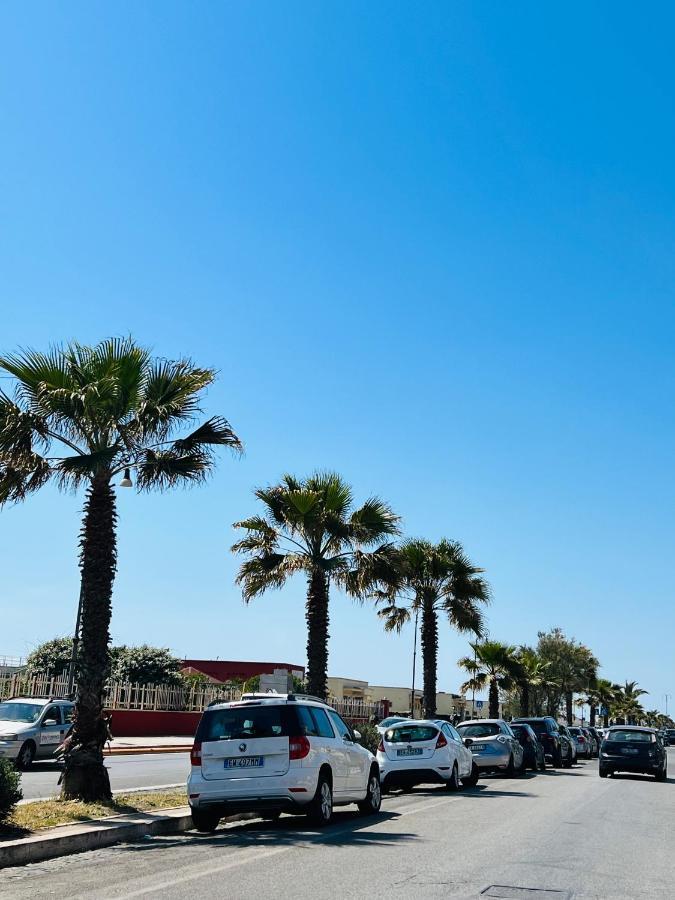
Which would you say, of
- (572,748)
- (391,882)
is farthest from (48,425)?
(572,748)

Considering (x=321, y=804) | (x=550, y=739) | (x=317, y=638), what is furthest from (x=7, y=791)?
(x=550, y=739)

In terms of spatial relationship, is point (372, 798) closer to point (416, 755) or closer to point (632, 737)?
point (416, 755)

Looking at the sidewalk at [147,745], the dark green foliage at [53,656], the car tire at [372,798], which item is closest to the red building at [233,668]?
the dark green foliage at [53,656]

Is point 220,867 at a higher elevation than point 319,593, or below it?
below

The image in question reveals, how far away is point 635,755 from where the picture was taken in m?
29.2

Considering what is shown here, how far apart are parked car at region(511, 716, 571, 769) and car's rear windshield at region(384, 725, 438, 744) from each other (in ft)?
48.7

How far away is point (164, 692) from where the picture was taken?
42625mm

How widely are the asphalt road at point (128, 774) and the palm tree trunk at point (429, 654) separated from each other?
29.8 feet

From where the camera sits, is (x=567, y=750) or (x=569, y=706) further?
(x=569, y=706)

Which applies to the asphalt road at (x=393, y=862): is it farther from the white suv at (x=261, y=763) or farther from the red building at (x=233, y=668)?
the red building at (x=233, y=668)

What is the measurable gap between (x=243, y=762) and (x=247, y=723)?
19.5 inches

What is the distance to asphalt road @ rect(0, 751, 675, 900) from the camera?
843 cm

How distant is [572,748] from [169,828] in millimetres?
28204

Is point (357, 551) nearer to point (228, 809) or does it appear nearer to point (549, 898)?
point (228, 809)
